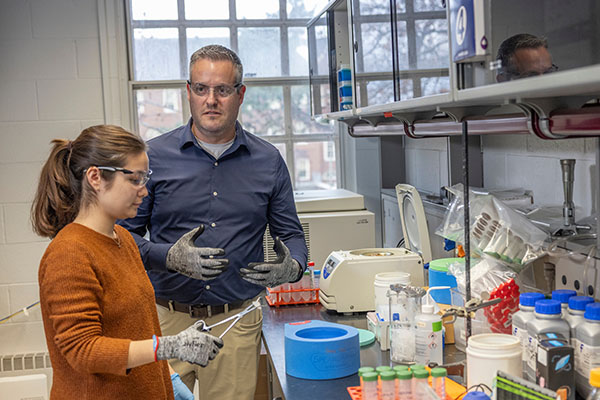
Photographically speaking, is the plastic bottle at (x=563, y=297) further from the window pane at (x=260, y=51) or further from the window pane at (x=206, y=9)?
the window pane at (x=206, y=9)

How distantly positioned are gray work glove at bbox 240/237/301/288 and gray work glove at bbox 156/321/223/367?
476mm

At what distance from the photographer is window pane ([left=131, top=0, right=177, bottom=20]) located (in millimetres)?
3732

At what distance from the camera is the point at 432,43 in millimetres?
1675

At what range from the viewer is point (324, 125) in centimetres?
398

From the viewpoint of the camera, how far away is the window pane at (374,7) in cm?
215

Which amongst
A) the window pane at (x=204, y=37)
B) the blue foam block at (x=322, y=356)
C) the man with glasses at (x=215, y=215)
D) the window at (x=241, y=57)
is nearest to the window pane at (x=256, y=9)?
the window at (x=241, y=57)

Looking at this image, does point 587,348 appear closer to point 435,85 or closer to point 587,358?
point 587,358

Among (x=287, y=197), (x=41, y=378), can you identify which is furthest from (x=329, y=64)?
(x=41, y=378)

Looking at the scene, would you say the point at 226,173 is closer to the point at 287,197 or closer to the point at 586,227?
the point at 287,197

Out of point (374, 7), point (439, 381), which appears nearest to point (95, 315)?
point (439, 381)

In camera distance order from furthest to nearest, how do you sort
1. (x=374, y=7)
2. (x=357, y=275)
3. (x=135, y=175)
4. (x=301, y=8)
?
(x=301, y=8) → (x=357, y=275) → (x=374, y=7) → (x=135, y=175)

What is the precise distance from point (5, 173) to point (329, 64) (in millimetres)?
1801

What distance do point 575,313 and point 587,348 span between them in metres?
0.08

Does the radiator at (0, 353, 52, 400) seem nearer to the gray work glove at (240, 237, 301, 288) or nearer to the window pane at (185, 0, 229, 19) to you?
the gray work glove at (240, 237, 301, 288)
